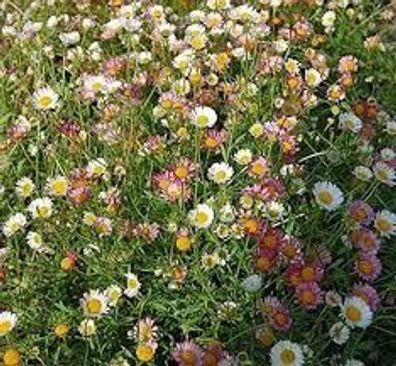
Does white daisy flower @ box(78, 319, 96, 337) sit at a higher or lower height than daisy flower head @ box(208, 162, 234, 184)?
lower

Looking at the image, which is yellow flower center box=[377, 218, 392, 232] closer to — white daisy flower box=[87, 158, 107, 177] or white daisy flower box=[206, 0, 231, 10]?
white daisy flower box=[87, 158, 107, 177]

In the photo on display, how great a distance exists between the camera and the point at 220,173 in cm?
229

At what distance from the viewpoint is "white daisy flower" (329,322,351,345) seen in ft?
6.28

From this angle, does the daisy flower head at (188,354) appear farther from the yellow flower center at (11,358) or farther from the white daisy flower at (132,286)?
the yellow flower center at (11,358)

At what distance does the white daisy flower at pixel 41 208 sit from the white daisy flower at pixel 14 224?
0.04 meters

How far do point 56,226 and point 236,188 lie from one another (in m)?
0.47

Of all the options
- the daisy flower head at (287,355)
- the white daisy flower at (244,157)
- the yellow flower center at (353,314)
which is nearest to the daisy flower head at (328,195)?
the white daisy flower at (244,157)

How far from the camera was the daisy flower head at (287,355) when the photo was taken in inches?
73.8

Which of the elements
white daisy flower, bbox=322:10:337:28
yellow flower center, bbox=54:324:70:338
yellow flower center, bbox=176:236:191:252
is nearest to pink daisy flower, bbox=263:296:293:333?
Result: yellow flower center, bbox=176:236:191:252

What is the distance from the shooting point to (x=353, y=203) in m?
2.15

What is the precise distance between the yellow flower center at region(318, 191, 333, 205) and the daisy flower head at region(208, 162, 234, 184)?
0.25m

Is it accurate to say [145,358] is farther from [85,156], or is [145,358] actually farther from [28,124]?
[28,124]

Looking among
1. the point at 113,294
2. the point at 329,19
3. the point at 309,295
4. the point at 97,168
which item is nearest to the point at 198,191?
the point at 97,168

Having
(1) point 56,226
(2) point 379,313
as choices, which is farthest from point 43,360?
(2) point 379,313
